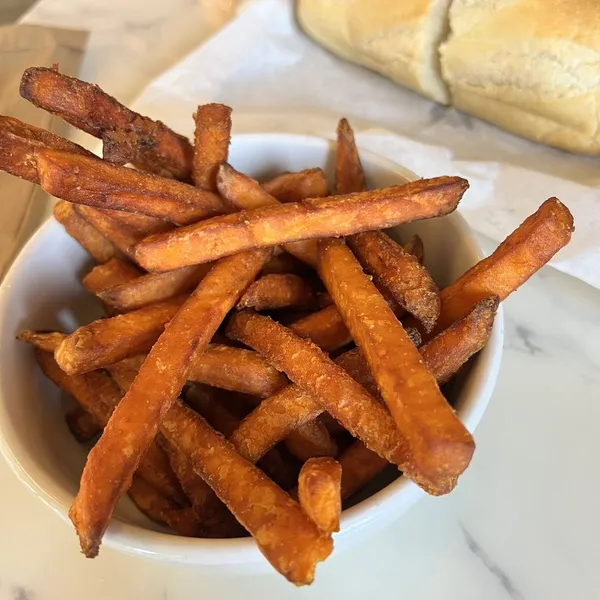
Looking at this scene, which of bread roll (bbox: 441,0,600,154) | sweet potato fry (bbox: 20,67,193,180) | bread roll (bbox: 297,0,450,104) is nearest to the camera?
sweet potato fry (bbox: 20,67,193,180)

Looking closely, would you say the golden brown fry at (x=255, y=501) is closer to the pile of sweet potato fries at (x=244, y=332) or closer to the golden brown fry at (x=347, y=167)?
the pile of sweet potato fries at (x=244, y=332)

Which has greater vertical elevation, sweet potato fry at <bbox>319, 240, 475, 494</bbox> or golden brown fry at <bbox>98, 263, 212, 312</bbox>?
sweet potato fry at <bbox>319, 240, 475, 494</bbox>

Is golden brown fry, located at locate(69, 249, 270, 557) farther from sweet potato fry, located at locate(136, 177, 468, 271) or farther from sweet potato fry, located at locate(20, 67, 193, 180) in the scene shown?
sweet potato fry, located at locate(20, 67, 193, 180)

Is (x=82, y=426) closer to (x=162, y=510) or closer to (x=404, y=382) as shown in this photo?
(x=162, y=510)

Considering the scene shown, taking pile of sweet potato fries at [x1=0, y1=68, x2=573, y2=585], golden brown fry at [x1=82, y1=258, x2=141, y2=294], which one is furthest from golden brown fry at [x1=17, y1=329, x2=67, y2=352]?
golden brown fry at [x1=82, y1=258, x2=141, y2=294]

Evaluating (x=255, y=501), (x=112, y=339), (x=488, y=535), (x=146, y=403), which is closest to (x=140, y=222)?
(x=112, y=339)

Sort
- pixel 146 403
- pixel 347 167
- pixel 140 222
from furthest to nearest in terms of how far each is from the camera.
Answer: pixel 347 167, pixel 140 222, pixel 146 403

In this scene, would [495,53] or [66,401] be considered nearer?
[66,401]
